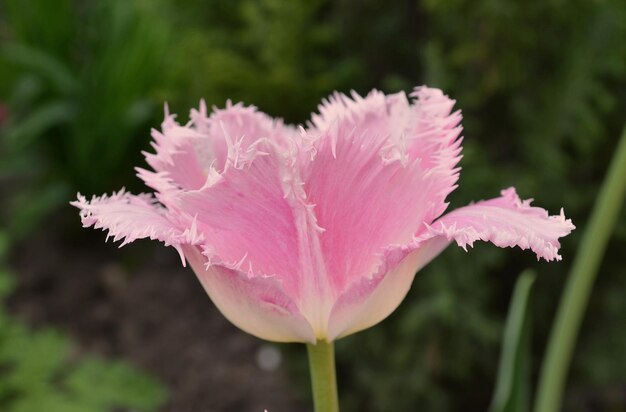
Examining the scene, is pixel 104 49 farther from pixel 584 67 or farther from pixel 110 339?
pixel 584 67

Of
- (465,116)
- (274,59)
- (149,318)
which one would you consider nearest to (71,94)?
(149,318)

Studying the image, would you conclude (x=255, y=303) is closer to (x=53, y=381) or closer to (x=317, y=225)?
(x=317, y=225)

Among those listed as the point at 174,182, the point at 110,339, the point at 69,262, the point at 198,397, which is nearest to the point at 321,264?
the point at 174,182

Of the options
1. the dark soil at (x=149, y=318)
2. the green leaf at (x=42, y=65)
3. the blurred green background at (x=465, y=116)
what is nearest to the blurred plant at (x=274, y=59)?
the blurred green background at (x=465, y=116)

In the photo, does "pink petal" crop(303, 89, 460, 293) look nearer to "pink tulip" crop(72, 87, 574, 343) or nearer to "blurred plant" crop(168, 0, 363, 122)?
"pink tulip" crop(72, 87, 574, 343)

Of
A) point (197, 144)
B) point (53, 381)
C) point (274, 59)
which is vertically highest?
point (274, 59)

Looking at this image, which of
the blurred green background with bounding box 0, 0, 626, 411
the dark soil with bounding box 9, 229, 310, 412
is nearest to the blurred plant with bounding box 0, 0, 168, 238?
the dark soil with bounding box 9, 229, 310, 412

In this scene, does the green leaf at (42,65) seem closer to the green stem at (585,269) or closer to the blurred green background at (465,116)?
the blurred green background at (465,116)
